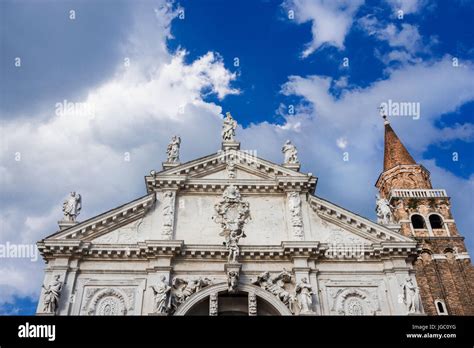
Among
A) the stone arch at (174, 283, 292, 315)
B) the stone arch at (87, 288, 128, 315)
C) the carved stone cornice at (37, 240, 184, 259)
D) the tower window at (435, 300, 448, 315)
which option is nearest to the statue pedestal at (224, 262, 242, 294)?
the stone arch at (174, 283, 292, 315)

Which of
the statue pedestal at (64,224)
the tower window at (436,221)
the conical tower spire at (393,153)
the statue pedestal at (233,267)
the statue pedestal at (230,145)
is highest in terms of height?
the conical tower spire at (393,153)

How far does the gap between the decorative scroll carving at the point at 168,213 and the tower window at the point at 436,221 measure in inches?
1009

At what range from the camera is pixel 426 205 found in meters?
40.8

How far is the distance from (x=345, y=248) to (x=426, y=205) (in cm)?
2188

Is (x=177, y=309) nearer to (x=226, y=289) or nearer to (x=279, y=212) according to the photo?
(x=226, y=289)

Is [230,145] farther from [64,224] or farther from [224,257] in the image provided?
[64,224]

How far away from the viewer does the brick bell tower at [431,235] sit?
35.3 metres

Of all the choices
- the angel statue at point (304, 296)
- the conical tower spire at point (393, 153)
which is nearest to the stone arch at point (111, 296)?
the angel statue at point (304, 296)

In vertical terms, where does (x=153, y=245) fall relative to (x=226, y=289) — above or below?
above

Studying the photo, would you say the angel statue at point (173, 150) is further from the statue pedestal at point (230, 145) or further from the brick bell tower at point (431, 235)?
the brick bell tower at point (431, 235)

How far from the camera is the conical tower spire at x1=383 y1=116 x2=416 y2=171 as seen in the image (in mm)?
46219

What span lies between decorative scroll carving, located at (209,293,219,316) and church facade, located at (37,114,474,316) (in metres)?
0.04

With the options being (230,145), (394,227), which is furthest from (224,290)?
(394,227)
